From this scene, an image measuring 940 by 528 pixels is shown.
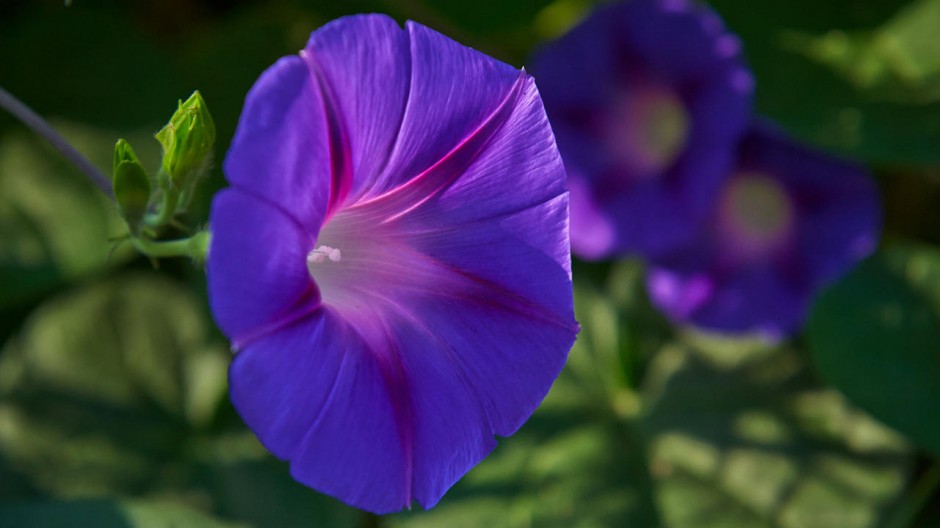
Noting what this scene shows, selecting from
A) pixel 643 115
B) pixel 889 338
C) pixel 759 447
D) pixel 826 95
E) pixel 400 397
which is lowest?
pixel 759 447

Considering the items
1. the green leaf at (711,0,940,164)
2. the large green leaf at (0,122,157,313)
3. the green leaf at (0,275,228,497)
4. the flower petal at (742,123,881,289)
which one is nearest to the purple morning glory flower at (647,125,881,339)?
the flower petal at (742,123,881,289)

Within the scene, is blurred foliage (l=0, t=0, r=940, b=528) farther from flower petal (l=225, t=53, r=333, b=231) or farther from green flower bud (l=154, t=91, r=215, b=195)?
flower petal (l=225, t=53, r=333, b=231)

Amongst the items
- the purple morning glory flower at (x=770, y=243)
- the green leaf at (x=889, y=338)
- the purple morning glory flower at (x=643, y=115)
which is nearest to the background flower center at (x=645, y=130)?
the purple morning glory flower at (x=643, y=115)

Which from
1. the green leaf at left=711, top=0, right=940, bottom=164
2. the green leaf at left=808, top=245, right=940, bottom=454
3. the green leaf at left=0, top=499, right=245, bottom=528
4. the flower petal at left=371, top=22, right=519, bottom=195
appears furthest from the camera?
the green leaf at left=711, top=0, right=940, bottom=164

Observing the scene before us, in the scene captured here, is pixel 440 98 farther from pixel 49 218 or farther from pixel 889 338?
pixel 49 218

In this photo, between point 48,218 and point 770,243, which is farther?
point 770,243

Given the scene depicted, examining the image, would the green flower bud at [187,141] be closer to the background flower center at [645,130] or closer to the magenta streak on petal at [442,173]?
the magenta streak on petal at [442,173]

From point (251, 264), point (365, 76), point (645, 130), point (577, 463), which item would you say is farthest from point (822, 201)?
point (251, 264)
